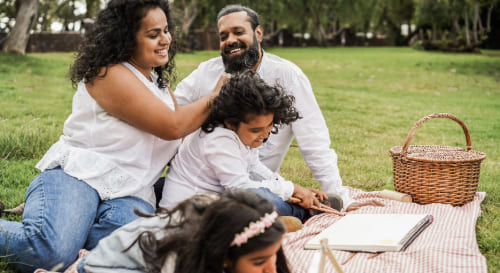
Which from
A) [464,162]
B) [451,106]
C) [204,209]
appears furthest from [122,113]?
[451,106]

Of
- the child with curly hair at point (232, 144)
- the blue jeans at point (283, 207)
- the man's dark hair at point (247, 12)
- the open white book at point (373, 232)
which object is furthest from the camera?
the man's dark hair at point (247, 12)

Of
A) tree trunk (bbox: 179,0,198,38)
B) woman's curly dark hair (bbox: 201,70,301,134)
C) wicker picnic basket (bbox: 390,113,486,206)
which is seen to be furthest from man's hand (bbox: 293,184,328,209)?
tree trunk (bbox: 179,0,198,38)

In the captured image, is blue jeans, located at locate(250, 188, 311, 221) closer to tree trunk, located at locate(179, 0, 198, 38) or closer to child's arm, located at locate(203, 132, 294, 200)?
child's arm, located at locate(203, 132, 294, 200)

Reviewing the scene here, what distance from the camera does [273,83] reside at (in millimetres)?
3902

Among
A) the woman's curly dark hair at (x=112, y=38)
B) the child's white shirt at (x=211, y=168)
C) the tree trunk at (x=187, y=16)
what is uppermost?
the tree trunk at (x=187, y=16)

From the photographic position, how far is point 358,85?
1305 cm

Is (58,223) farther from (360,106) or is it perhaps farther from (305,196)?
(360,106)

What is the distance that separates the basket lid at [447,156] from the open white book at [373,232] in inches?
22.6

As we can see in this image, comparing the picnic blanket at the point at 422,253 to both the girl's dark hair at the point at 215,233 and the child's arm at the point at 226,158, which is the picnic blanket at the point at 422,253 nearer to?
the child's arm at the point at 226,158

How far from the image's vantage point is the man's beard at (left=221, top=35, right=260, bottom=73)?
3.82 m

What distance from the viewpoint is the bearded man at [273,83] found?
3840 mm

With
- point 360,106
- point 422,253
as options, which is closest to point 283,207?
point 422,253

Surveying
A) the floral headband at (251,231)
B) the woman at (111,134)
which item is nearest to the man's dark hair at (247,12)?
the woman at (111,134)

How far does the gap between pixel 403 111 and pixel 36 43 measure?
2315 cm
